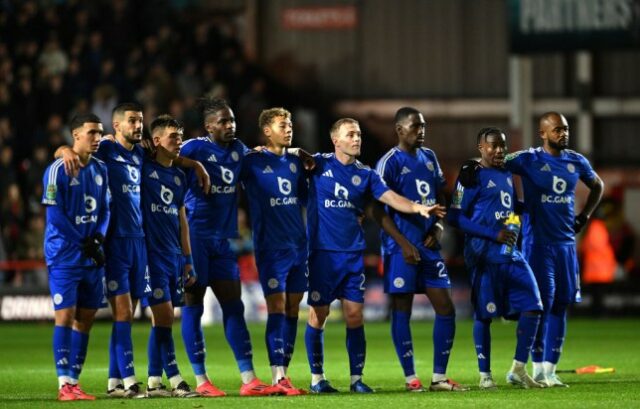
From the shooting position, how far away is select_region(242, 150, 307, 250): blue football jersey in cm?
1276

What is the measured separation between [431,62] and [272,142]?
2174 centimetres

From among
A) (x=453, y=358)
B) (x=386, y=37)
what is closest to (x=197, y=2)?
(x=386, y=37)

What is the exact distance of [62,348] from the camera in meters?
12.2

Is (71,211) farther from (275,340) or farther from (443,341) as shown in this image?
(443,341)

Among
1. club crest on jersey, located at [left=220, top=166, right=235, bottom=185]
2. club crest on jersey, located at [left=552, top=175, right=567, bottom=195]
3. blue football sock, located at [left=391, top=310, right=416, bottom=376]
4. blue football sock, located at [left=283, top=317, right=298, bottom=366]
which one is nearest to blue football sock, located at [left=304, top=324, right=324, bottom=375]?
blue football sock, located at [left=283, top=317, right=298, bottom=366]

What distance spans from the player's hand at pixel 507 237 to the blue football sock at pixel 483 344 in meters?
0.75

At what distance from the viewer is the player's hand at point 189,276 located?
12586mm

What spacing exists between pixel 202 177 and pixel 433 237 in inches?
83.2

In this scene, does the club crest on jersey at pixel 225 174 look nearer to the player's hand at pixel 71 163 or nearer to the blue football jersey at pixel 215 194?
the blue football jersey at pixel 215 194

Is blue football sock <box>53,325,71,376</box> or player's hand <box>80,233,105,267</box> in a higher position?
player's hand <box>80,233,105,267</box>

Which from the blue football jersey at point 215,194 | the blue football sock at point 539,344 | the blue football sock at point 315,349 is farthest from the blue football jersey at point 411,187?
the blue football sock at point 539,344

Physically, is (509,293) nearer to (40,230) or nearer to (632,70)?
(40,230)

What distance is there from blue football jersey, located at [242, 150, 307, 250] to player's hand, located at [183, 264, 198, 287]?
624 mm

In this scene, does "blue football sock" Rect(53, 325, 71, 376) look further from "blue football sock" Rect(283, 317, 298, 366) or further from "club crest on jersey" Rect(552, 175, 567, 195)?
"club crest on jersey" Rect(552, 175, 567, 195)
